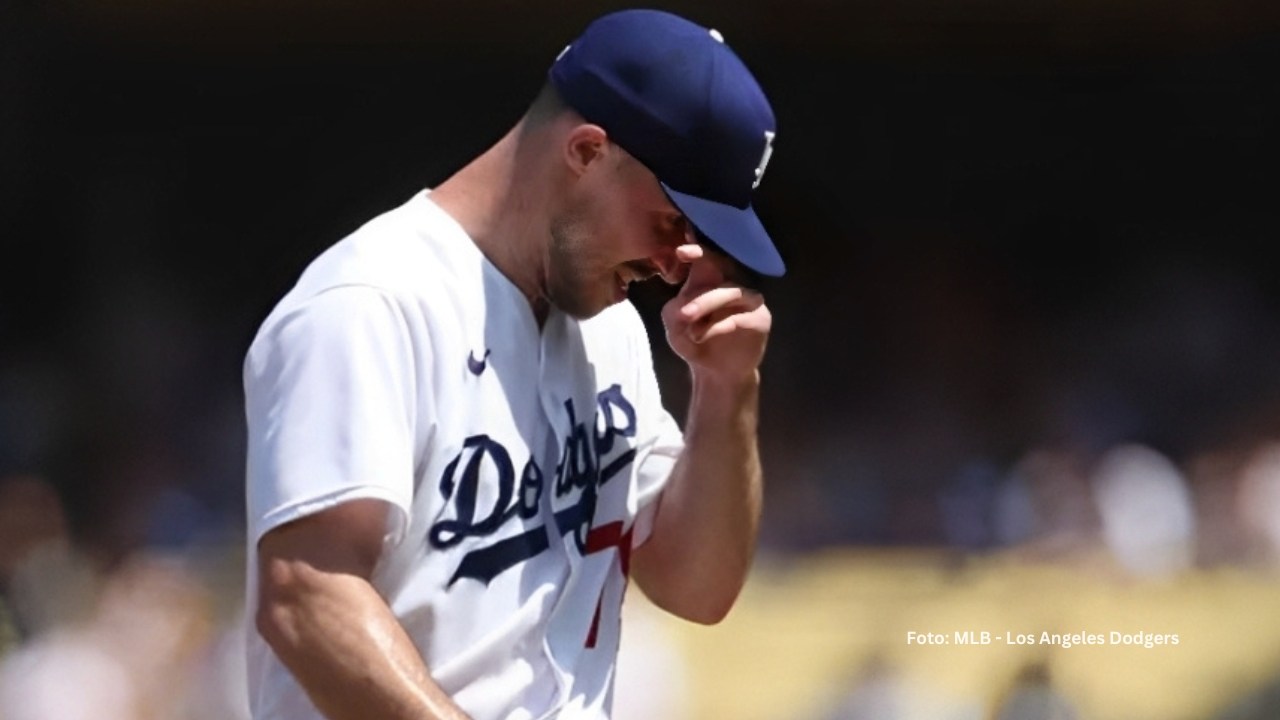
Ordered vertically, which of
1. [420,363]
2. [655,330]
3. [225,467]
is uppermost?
[655,330]

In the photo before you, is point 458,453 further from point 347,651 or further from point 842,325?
point 842,325

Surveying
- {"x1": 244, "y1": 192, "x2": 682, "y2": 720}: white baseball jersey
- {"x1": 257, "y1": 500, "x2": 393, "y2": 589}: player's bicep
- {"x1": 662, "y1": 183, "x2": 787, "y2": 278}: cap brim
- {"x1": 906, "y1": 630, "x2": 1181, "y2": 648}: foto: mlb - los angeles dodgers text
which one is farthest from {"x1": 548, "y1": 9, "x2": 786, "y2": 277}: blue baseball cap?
{"x1": 906, "y1": 630, "x2": 1181, "y2": 648}: foto: mlb - los angeles dodgers text

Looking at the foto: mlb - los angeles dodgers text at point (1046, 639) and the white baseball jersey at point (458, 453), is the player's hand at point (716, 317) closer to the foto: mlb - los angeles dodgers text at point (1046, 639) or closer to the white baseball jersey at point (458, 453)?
the white baseball jersey at point (458, 453)

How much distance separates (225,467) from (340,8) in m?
0.90

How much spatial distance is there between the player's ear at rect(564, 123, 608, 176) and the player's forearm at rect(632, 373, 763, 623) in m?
0.35

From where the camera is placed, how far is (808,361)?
3982 mm

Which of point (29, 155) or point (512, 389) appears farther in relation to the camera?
point (29, 155)

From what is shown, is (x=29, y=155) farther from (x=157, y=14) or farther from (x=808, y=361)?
(x=808, y=361)

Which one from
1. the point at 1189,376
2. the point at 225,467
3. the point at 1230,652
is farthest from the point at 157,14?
the point at 1230,652

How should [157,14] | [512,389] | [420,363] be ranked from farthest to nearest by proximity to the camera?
[157,14] < [512,389] < [420,363]

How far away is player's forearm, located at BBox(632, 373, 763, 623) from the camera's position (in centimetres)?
224

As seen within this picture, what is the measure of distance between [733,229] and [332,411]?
18.1 inches

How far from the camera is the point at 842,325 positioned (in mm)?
3975

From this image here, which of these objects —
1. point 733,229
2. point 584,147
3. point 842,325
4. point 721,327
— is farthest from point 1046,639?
point 584,147
